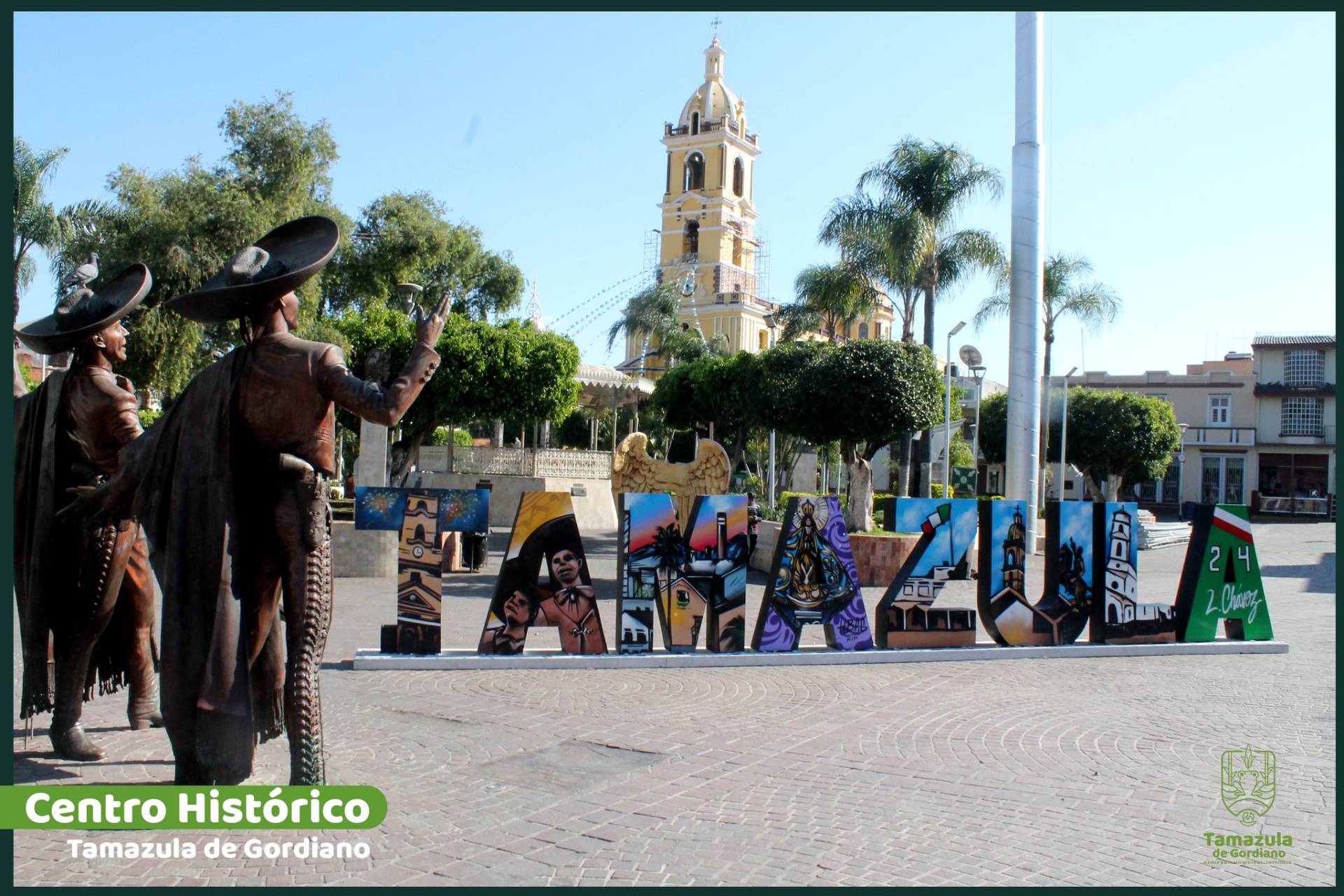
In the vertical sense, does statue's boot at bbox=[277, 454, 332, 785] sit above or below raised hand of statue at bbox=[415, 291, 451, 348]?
below

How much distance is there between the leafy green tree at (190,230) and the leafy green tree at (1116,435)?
28961mm

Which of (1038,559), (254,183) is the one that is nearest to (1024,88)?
(1038,559)

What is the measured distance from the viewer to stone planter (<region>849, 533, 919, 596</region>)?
639 inches

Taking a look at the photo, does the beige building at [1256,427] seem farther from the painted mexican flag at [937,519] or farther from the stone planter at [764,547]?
the painted mexican flag at [937,519]

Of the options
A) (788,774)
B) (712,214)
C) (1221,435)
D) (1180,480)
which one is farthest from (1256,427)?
(788,774)

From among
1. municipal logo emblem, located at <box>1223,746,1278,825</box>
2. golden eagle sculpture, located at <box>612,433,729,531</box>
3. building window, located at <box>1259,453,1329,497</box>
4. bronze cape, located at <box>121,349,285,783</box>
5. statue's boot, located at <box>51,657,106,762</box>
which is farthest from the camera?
building window, located at <box>1259,453,1329,497</box>

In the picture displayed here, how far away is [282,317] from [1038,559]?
1805 cm

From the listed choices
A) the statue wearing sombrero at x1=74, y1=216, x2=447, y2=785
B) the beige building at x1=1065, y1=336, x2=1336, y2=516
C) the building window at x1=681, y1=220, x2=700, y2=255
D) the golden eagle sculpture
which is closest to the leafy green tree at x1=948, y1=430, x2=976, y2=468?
the beige building at x1=1065, y1=336, x2=1336, y2=516

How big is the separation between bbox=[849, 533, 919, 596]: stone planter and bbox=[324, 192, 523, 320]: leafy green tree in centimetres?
2076

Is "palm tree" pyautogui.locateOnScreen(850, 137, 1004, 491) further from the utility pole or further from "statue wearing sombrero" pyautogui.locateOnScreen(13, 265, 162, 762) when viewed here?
"statue wearing sombrero" pyautogui.locateOnScreen(13, 265, 162, 762)

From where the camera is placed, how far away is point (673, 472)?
1794 centimetres

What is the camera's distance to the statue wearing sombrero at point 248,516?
15.9 feet

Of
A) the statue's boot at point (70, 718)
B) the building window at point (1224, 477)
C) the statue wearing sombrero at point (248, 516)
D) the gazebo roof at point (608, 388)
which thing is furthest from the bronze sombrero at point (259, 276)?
the building window at point (1224, 477)

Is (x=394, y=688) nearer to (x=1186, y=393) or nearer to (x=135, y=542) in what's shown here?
(x=135, y=542)
